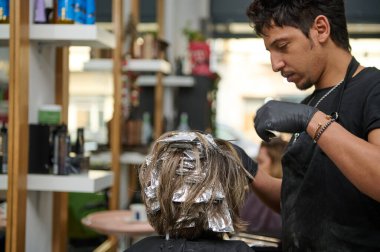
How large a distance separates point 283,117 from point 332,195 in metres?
0.34

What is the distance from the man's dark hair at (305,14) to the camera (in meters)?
1.95

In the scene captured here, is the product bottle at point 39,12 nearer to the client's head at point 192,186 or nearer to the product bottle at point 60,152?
the product bottle at point 60,152

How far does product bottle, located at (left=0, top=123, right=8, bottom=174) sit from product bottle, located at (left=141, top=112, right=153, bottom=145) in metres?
2.70

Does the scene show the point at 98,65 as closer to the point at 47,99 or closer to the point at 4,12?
the point at 47,99

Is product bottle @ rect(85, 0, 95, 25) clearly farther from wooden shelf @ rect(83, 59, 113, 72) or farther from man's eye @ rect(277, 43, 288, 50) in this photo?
wooden shelf @ rect(83, 59, 113, 72)

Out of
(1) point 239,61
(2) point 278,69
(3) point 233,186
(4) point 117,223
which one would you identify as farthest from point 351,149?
(1) point 239,61

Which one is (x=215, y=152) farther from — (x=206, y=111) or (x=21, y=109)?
(x=206, y=111)

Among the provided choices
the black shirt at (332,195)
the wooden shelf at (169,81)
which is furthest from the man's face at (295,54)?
the wooden shelf at (169,81)

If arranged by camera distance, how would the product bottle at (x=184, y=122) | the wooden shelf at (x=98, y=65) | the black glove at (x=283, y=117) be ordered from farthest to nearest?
the product bottle at (x=184, y=122)
the wooden shelf at (x=98, y=65)
the black glove at (x=283, y=117)

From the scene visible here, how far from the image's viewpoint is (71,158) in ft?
8.73

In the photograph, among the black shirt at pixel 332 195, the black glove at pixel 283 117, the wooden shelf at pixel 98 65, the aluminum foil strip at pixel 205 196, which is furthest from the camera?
the wooden shelf at pixel 98 65

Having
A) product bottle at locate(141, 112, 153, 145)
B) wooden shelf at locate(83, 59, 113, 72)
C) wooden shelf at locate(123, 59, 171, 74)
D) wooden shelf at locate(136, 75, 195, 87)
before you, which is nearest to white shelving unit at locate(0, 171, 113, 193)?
wooden shelf at locate(83, 59, 113, 72)

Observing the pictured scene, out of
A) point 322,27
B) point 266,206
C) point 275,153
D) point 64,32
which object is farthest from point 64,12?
point 266,206

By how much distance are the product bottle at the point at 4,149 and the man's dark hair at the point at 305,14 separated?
42.0 inches
